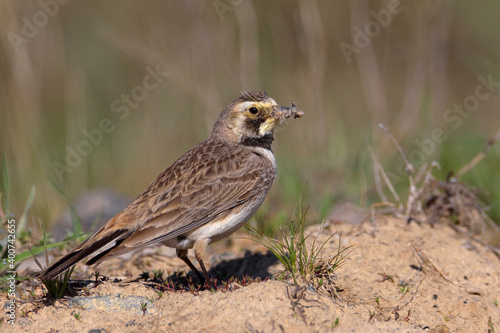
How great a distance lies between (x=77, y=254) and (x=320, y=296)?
5.97ft

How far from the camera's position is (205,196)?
16.6 feet

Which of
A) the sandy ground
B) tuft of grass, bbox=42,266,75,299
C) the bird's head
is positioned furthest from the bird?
the sandy ground

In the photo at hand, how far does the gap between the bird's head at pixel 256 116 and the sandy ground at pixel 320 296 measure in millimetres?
1082

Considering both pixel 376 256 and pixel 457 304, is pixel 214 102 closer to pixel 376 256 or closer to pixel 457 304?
pixel 376 256

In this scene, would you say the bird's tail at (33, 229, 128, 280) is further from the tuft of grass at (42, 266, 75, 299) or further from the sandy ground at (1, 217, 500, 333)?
the sandy ground at (1, 217, 500, 333)

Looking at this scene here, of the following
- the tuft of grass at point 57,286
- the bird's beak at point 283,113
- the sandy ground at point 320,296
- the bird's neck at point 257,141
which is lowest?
the sandy ground at point 320,296

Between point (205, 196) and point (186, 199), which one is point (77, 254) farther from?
point (205, 196)

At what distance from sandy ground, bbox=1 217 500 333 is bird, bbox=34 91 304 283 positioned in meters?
0.31

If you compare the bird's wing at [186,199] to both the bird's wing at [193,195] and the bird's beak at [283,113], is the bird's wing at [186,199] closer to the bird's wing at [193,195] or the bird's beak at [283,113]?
the bird's wing at [193,195]

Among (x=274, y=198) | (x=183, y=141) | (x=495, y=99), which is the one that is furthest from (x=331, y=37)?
(x=274, y=198)

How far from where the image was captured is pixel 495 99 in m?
12.5

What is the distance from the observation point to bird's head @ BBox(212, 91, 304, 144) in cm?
561

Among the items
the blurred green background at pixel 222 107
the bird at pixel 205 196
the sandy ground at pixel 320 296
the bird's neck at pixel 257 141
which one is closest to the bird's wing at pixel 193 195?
the bird at pixel 205 196

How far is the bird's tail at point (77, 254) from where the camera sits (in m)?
4.26
